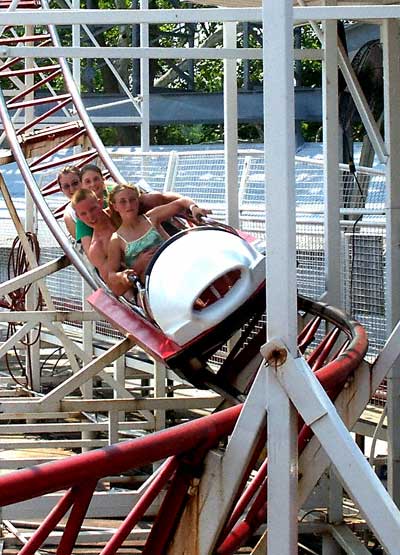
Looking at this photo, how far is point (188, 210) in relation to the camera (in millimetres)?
7188

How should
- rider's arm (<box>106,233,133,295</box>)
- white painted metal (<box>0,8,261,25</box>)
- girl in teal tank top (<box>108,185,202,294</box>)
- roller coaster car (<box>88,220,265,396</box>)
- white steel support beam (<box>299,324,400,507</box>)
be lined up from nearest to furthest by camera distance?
1. white painted metal (<box>0,8,261,25</box>)
2. white steel support beam (<box>299,324,400,507</box>)
3. roller coaster car (<box>88,220,265,396</box>)
4. rider's arm (<box>106,233,133,295</box>)
5. girl in teal tank top (<box>108,185,202,294</box>)

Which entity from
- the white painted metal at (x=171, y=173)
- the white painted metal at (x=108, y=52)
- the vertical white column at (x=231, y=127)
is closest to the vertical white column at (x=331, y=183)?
the vertical white column at (x=231, y=127)

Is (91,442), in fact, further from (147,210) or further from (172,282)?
(172,282)

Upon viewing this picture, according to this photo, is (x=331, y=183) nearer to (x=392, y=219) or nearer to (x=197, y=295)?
(x=392, y=219)

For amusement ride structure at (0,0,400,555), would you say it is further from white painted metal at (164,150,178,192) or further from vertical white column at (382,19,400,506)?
white painted metal at (164,150,178,192)

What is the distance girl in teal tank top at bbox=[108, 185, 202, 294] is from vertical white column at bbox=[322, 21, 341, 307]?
3.36 ft

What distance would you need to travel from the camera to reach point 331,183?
6336 millimetres

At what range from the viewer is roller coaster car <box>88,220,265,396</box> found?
5777 mm

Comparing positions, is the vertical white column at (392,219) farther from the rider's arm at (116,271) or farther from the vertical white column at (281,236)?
the vertical white column at (281,236)

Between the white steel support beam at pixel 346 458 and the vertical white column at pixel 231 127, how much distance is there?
405 cm

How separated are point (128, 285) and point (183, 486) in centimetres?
325

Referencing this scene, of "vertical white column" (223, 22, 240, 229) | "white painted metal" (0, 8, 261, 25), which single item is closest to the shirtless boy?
"vertical white column" (223, 22, 240, 229)

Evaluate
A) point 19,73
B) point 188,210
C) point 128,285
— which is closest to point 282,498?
point 128,285

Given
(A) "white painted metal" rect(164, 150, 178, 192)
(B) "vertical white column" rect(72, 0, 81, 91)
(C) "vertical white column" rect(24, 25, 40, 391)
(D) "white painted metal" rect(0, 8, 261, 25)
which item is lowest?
(C) "vertical white column" rect(24, 25, 40, 391)
